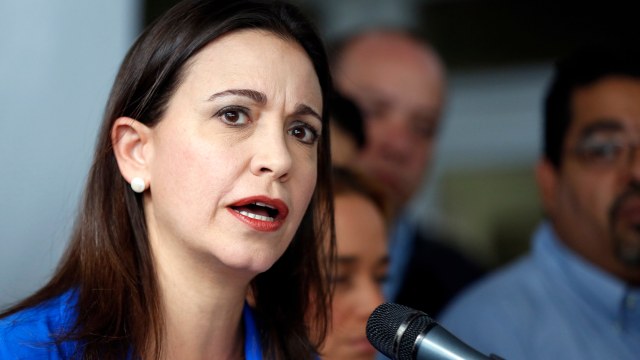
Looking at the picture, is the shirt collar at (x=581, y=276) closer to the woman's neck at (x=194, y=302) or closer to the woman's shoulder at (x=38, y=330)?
the woman's neck at (x=194, y=302)

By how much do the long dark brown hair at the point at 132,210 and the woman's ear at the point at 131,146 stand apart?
0.02 m

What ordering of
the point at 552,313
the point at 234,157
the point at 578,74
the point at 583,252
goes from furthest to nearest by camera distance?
the point at 578,74 → the point at 583,252 → the point at 552,313 → the point at 234,157

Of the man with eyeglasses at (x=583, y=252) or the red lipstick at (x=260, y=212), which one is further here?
the man with eyeglasses at (x=583, y=252)

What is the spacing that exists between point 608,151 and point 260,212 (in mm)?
1487

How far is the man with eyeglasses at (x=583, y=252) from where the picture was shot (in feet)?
8.53

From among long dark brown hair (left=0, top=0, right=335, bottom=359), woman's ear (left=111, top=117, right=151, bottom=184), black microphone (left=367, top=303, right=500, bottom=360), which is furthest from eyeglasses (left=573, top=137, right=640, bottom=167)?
woman's ear (left=111, top=117, right=151, bottom=184)

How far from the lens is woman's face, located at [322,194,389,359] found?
2.13 m

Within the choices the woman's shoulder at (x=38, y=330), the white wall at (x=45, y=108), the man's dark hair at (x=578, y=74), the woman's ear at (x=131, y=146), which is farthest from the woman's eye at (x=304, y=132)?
the man's dark hair at (x=578, y=74)

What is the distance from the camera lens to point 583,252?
9.09 ft

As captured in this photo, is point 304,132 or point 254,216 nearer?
point 254,216

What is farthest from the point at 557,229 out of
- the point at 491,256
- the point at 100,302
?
the point at 491,256

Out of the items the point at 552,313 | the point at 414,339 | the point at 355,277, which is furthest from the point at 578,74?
the point at 414,339

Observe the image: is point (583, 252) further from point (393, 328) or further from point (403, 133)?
point (393, 328)

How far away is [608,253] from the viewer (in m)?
2.72
